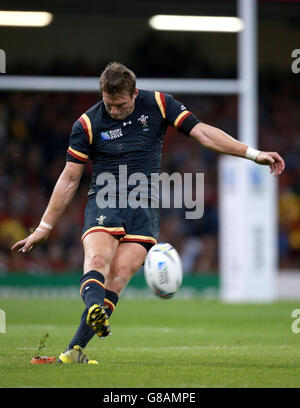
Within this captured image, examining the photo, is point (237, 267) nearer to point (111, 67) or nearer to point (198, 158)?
point (198, 158)

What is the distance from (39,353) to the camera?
22.4 feet

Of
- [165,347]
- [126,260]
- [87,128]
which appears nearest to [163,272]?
[126,260]

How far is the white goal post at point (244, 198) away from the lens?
51.4 feet

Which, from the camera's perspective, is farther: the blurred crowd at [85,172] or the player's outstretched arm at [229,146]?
the blurred crowd at [85,172]

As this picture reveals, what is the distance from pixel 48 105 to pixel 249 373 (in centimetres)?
1624

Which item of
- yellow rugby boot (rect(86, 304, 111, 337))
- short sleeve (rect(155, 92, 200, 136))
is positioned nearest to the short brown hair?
short sleeve (rect(155, 92, 200, 136))

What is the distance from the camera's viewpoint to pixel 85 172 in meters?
19.5

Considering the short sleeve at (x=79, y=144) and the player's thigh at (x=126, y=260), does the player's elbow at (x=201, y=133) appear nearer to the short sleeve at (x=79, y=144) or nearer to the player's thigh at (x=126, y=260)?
the short sleeve at (x=79, y=144)

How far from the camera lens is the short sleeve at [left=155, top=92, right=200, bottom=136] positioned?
6273 millimetres

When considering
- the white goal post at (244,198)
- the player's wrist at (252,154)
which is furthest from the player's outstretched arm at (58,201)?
the white goal post at (244,198)

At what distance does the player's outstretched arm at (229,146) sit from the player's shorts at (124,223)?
676 mm
